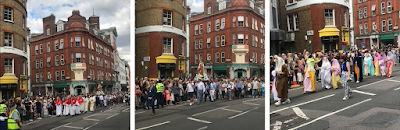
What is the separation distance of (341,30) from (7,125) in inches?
173

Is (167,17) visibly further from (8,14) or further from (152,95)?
(8,14)

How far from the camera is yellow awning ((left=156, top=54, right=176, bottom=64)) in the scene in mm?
3869

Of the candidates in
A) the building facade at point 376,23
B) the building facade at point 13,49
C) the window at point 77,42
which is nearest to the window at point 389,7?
the building facade at point 376,23

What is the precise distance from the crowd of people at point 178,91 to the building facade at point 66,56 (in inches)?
24.1

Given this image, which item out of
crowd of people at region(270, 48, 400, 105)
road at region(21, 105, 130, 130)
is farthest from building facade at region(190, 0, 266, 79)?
road at region(21, 105, 130, 130)

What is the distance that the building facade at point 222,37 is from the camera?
13.0 feet

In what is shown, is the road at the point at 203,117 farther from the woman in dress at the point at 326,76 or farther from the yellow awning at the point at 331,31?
the yellow awning at the point at 331,31

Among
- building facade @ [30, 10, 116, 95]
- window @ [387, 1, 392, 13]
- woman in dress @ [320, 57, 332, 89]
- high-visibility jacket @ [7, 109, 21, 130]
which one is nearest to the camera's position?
high-visibility jacket @ [7, 109, 21, 130]

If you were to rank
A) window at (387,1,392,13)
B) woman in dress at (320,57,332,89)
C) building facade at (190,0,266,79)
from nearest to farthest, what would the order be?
1. building facade at (190,0,266,79)
2. window at (387,1,392,13)
3. woman in dress at (320,57,332,89)

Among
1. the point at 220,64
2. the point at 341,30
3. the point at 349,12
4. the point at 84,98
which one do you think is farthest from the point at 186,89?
the point at 349,12

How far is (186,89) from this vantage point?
12.9ft

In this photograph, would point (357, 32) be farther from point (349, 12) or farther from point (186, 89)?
point (186, 89)

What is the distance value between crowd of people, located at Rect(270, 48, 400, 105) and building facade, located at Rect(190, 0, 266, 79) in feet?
2.21

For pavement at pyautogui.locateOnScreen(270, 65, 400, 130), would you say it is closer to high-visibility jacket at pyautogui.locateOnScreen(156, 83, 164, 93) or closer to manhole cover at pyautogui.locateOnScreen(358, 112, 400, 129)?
manhole cover at pyautogui.locateOnScreen(358, 112, 400, 129)
